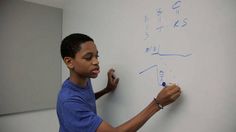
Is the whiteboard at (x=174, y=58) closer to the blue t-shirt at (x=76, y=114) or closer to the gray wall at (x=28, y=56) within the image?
the blue t-shirt at (x=76, y=114)

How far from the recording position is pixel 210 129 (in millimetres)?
782

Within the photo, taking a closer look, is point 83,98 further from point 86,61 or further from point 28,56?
point 28,56

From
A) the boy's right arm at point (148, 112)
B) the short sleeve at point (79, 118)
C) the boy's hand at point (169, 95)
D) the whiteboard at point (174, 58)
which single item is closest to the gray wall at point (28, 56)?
the whiteboard at point (174, 58)

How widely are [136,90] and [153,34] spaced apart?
282mm

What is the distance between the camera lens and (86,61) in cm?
97

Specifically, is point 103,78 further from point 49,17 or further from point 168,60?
point 49,17

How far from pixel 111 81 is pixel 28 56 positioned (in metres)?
0.80

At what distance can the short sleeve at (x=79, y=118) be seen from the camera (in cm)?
84

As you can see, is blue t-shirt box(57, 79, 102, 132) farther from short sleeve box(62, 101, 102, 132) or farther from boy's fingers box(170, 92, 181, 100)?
boy's fingers box(170, 92, 181, 100)

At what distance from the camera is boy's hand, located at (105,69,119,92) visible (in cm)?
119

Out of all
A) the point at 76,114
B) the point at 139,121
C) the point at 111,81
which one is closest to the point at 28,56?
the point at 111,81

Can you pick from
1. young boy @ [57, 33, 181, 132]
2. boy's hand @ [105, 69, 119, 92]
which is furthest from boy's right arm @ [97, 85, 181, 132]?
boy's hand @ [105, 69, 119, 92]

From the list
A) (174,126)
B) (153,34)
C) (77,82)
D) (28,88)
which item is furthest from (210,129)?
(28,88)

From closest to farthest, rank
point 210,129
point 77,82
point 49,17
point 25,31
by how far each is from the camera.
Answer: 1. point 210,129
2. point 77,82
3. point 25,31
4. point 49,17
